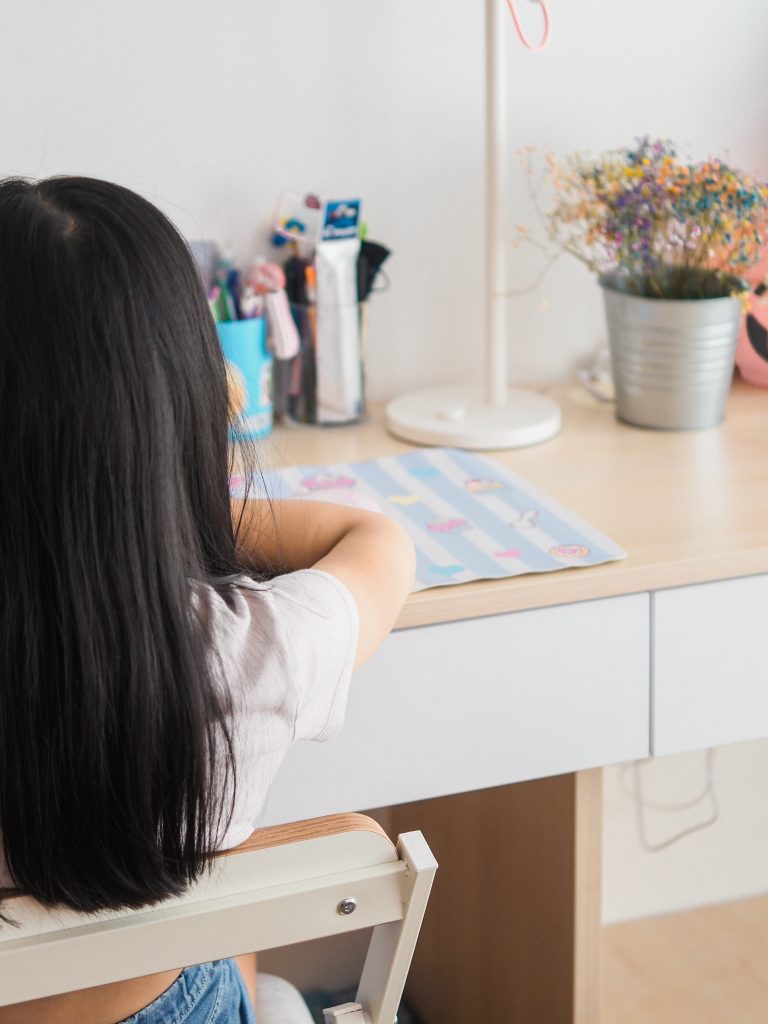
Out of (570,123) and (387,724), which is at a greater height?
(570,123)

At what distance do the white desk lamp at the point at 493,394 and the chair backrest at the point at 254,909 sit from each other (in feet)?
2.35

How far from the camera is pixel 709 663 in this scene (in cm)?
109

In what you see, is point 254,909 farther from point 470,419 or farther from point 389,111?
point 389,111

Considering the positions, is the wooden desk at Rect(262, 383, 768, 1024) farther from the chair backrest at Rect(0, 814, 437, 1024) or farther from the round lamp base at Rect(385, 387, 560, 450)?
the chair backrest at Rect(0, 814, 437, 1024)

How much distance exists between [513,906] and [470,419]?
1.73 ft

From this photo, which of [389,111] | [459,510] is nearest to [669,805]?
[459,510]

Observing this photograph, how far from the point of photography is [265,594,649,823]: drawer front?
3.33 ft

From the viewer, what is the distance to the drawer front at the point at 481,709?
39.9 inches

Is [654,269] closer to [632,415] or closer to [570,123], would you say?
[632,415]

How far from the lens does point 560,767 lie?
107 cm

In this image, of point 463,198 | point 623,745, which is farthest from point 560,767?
point 463,198

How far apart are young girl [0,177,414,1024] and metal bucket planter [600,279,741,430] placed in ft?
2.37

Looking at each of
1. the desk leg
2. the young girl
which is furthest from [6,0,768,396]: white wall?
the young girl

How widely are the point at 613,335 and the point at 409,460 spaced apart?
29 cm
